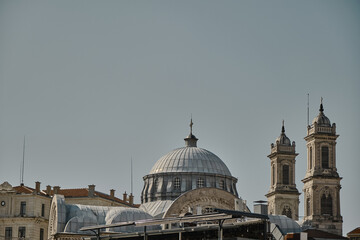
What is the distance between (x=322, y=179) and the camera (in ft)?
360

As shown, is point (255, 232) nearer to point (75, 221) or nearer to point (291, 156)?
point (75, 221)

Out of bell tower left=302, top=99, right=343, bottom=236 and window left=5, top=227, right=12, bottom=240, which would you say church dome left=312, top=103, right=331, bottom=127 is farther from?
window left=5, top=227, right=12, bottom=240

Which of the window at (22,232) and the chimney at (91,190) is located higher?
the chimney at (91,190)

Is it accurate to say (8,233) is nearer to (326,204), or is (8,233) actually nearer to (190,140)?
(190,140)

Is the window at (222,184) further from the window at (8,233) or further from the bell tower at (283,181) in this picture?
the window at (8,233)

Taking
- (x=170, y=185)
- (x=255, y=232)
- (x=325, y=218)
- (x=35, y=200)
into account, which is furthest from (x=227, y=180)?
(x=255, y=232)

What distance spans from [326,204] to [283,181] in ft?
43.4

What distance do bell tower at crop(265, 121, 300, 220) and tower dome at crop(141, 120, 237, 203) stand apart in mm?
23961

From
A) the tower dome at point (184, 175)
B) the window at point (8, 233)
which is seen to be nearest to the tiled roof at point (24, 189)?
the window at point (8, 233)

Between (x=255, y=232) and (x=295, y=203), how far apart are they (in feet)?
240

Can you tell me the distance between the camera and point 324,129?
111625mm

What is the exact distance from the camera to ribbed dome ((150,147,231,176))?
95.6 meters

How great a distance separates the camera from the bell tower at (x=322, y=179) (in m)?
109

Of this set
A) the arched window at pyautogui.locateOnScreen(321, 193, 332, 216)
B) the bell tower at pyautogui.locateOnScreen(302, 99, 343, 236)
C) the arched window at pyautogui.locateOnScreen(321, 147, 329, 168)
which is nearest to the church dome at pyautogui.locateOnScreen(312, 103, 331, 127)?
the bell tower at pyautogui.locateOnScreen(302, 99, 343, 236)
